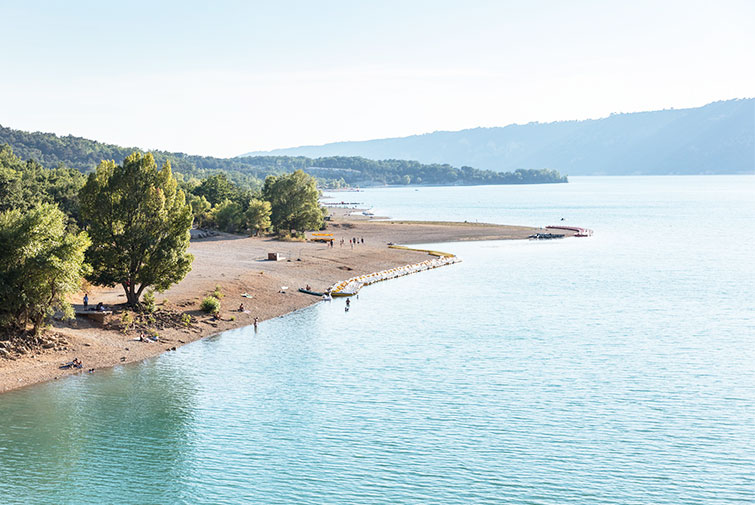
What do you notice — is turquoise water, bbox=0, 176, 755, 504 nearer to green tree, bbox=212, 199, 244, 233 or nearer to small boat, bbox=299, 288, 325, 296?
small boat, bbox=299, 288, 325, 296

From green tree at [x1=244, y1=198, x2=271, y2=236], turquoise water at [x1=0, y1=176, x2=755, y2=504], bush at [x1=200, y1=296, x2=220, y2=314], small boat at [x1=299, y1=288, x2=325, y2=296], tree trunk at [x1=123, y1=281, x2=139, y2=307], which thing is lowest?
turquoise water at [x1=0, y1=176, x2=755, y2=504]

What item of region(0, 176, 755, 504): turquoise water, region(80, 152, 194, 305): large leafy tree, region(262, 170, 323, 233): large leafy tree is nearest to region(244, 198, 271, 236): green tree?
region(262, 170, 323, 233): large leafy tree

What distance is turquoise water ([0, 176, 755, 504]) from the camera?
3934 cm

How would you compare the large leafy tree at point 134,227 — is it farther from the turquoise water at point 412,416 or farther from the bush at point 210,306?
the turquoise water at point 412,416

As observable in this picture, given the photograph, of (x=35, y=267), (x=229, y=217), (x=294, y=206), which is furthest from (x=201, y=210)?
(x=35, y=267)

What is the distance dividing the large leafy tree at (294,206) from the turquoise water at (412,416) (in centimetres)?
7499

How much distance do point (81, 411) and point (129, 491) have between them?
1399 cm

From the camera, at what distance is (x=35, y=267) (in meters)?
56.2

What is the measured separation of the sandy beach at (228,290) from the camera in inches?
2356

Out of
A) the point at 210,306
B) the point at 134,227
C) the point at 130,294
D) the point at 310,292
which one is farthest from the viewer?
the point at 310,292

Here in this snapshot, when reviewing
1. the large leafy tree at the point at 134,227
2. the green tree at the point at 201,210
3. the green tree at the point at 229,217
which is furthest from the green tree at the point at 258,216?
the large leafy tree at the point at 134,227

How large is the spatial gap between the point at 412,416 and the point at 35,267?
1270 inches

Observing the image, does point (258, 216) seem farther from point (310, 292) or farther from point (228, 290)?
point (228, 290)

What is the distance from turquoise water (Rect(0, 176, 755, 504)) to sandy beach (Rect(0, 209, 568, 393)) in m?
3.02
